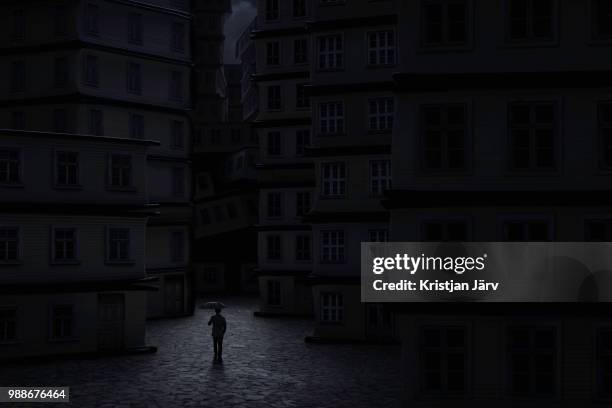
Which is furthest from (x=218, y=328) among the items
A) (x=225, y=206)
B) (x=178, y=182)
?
(x=225, y=206)

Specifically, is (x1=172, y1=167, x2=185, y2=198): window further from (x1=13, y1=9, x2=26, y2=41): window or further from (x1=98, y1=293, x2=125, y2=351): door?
(x1=98, y1=293, x2=125, y2=351): door

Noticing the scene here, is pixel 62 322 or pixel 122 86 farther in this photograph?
pixel 122 86

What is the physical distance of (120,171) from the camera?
114ft

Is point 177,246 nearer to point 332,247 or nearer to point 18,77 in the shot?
point 18,77

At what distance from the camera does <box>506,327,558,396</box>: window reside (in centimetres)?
2075

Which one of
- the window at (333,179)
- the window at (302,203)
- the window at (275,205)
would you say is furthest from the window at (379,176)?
the window at (275,205)

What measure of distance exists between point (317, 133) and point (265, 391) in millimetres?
15820

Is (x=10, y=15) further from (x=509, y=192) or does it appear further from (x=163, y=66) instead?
(x=509, y=192)

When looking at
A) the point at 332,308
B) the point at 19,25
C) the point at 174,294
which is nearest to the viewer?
the point at 332,308

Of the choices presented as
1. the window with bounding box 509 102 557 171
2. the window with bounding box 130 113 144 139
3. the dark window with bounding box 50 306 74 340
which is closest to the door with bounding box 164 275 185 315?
the window with bounding box 130 113 144 139

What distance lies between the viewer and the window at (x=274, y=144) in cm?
5191

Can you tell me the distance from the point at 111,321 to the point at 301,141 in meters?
21.3

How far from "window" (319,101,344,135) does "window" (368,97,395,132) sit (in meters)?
1.40

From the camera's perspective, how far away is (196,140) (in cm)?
7238
